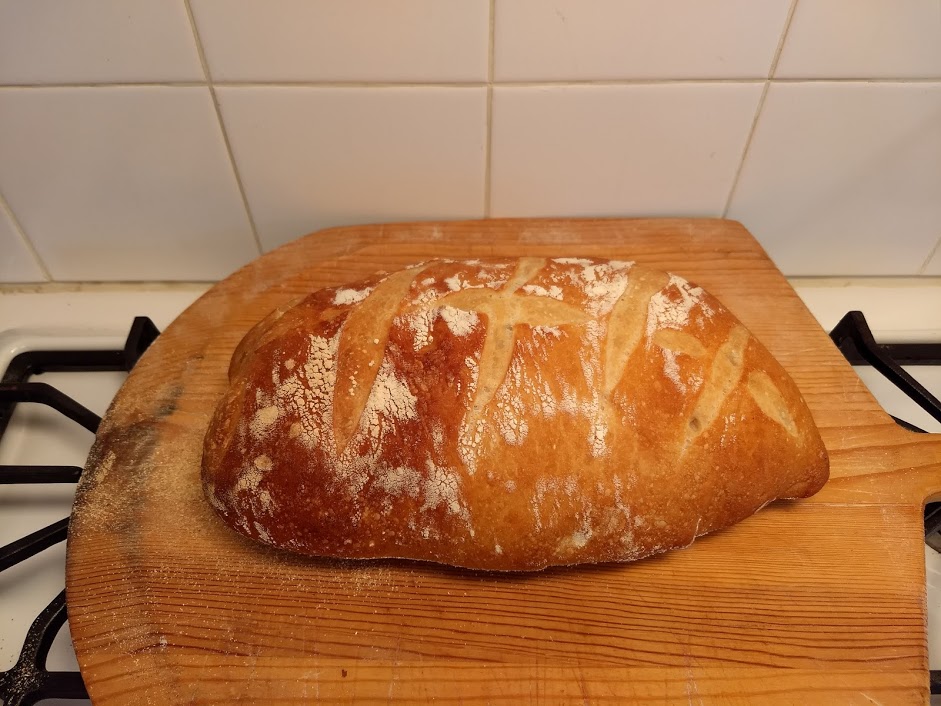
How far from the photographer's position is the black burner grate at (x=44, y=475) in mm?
847

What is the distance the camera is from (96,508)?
98 cm

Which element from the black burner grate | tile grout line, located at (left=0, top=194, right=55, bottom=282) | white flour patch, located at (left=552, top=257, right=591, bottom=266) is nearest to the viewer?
the black burner grate

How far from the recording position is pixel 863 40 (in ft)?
3.31

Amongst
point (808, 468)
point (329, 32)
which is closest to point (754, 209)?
point (808, 468)

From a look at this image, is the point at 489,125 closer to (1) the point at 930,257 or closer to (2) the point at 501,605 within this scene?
(2) the point at 501,605

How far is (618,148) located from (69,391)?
1.14 metres

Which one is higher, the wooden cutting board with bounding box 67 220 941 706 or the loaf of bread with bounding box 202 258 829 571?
the loaf of bread with bounding box 202 258 829 571

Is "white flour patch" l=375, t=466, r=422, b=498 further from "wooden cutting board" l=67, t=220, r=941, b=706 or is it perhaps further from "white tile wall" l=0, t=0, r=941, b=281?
"white tile wall" l=0, t=0, r=941, b=281

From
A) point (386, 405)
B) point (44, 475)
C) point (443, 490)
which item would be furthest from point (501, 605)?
point (44, 475)

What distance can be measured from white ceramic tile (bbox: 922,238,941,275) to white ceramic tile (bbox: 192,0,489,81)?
1.04 metres

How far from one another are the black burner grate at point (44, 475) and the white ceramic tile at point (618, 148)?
0.80m

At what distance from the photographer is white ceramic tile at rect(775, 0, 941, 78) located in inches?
38.4

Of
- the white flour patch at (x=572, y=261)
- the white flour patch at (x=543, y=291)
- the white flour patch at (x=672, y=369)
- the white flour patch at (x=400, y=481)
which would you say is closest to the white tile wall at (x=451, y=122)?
the white flour patch at (x=572, y=261)

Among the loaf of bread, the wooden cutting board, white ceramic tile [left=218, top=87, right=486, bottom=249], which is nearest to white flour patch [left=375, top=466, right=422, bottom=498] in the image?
the loaf of bread
